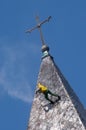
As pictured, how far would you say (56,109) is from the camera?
29.2 metres

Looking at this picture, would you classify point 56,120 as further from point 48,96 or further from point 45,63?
point 45,63

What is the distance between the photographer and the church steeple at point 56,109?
28.4 m

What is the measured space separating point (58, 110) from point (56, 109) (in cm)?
14

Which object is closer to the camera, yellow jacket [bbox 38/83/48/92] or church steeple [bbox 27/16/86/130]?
church steeple [bbox 27/16/86/130]

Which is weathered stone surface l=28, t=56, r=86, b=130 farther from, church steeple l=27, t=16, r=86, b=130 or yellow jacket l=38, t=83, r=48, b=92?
yellow jacket l=38, t=83, r=48, b=92

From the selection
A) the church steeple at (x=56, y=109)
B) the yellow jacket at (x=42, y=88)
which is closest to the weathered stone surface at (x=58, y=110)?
the church steeple at (x=56, y=109)

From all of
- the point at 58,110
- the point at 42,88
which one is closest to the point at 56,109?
the point at 58,110

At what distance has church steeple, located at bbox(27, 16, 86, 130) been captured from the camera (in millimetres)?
28375

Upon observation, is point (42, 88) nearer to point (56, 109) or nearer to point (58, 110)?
point (56, 109)

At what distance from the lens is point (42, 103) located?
1179 inches

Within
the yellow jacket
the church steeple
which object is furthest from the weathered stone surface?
the yellow jacket

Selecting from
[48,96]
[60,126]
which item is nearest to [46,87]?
[48,96]

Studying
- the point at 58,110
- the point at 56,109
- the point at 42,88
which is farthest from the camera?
the point at 42,88

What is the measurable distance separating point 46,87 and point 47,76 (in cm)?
87
